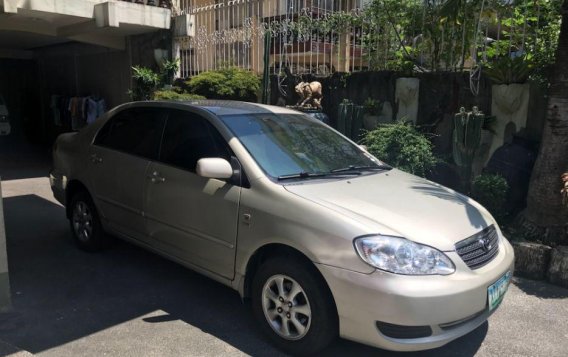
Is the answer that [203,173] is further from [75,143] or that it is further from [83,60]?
[83,60]

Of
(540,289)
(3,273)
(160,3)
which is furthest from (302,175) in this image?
(160,3)

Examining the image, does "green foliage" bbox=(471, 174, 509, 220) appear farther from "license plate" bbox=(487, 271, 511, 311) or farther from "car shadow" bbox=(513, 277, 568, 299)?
"license plate" bbox=(487, 271, 511, 311)

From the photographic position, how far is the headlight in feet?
9.25

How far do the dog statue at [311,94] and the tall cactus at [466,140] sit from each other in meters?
2.63

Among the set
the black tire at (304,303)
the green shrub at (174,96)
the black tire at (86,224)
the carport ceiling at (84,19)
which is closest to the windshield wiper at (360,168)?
the black tire at (304,303)

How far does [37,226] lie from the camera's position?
20.5 ft

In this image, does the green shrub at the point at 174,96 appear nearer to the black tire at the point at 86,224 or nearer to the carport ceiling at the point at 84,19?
the carport ceiling at the point at 84,19

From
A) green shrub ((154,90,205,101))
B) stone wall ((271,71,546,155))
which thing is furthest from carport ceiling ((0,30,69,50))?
stone wall ((271,71,546,155))

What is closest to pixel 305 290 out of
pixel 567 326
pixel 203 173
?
pixel 203 173

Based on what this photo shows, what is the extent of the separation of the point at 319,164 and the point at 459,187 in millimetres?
2755

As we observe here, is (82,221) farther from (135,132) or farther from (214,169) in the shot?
(214,169)

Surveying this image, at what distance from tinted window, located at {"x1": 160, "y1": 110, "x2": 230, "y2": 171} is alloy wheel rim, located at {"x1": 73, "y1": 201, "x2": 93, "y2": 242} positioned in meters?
1.40

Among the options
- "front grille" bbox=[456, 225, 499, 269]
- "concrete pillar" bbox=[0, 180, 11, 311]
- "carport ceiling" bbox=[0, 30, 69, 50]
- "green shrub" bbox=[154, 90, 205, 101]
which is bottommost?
"concrete pillar" bbox=[0, 180, 11, 311]

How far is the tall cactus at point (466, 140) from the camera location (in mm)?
5621
